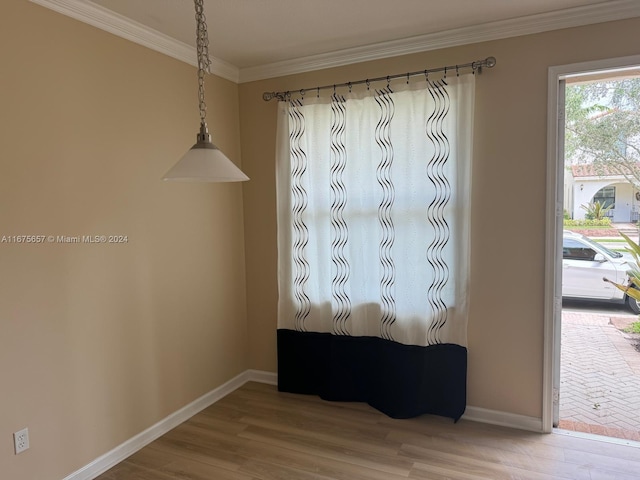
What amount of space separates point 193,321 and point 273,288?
2.40ft

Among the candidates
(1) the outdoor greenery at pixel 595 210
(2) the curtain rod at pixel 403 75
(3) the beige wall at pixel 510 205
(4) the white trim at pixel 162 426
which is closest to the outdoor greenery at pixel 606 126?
(1) the outdoor greenery at pixel 595 210

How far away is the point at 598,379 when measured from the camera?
11.6 ft

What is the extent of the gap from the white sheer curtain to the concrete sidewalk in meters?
1.14

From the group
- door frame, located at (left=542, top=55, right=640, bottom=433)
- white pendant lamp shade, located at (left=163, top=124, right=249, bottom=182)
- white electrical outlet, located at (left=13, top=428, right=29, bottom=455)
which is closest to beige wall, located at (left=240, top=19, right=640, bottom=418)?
door frame, located at (left=542, top=55, right=640, bottom=433)

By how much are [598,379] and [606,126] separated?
212cm

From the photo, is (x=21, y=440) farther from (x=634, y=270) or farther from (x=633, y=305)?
(x=633, y=305)

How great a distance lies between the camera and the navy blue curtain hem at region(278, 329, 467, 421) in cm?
288

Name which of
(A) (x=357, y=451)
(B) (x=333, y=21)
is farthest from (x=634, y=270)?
(B) (x=333, y=21)

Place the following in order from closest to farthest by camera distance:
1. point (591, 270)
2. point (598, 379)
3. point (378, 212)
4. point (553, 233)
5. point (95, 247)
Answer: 1. point (95, 247)
2. point (553, 233)
3. point (378, 212)
4. point (598, 379)
5. point (591, 270)

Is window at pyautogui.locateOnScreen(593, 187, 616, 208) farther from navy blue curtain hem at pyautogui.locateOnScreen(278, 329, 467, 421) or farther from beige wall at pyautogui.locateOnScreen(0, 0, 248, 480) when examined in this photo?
beige wall at pyautogui.locateOnScreen(0, 0, 248, 480)

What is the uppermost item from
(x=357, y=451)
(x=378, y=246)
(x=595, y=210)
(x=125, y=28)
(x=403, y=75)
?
(x=125, y=28)

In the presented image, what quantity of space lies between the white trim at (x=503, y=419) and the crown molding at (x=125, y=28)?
3.20 m

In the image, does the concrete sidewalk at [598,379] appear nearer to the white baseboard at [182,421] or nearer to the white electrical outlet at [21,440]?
the white baseboard at [182,421]

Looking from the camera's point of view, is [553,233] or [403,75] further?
[403,75]
